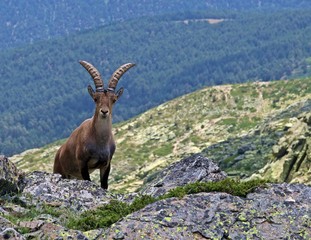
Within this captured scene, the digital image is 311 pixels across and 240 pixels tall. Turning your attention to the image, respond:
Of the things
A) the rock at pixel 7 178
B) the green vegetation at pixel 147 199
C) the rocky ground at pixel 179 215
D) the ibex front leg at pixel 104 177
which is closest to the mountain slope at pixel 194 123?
the ibex front leg at pixel 104 177

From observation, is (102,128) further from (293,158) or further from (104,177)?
(293,158)

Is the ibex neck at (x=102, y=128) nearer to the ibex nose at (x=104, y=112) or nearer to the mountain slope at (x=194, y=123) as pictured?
the ibex nose at (x=104, y=112)

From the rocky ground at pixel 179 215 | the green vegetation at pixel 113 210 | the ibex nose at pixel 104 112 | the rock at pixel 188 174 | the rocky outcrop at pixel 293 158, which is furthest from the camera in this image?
the rocky outcrop at pixel 293 158

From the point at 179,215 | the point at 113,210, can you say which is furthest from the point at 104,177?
the point at 179,215

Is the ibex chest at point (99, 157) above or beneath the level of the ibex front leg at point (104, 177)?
above

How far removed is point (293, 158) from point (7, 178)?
33.7m

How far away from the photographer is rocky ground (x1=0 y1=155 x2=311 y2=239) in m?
16.4

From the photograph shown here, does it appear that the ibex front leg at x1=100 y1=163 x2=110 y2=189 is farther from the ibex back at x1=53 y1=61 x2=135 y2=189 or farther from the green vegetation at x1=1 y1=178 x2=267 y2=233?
the green vegetation at x1=1 y1=178 x2=267 y2=233

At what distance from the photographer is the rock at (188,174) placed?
74.4ft

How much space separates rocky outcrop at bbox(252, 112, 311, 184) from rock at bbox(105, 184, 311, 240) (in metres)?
27.0

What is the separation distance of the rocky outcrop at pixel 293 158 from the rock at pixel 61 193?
81.6 feet

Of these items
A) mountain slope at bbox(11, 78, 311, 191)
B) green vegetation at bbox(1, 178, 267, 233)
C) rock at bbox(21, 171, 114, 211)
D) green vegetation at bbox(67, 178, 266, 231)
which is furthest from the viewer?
mountain slope at bbox(11, 78, 311, 191)

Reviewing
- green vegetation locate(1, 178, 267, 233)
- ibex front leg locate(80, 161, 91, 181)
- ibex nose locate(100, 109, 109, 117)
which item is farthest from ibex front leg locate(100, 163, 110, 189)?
green vegetation locate(1, 178, 267, 233)

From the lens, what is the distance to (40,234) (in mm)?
16047
